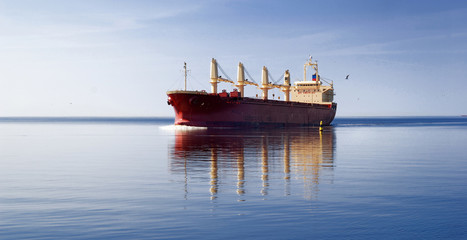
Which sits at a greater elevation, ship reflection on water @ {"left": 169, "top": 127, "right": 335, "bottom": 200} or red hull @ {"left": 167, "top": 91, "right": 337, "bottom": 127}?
red hull @ {"left": 167, "top": 91, "right": 337, "bottom": 127}

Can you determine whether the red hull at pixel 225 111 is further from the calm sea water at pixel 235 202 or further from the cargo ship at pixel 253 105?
the calm sea water at pixel 235 202

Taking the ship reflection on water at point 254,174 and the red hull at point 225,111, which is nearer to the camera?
the ship reflection on water at point 254,174

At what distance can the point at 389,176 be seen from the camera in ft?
61.3

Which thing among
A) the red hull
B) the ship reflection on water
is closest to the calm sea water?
the ship reflection on water

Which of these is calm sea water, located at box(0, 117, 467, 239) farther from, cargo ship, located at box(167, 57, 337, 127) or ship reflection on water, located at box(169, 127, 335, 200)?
cargo ship, located at box(167, 57, 337, 127)

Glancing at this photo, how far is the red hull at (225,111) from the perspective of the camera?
76.7 m

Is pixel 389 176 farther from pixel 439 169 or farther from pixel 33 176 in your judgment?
pixel 33 176

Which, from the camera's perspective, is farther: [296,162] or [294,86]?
[294,86]

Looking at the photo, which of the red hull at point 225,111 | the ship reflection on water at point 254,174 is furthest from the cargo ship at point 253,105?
the ship reflection on water at point 254,174

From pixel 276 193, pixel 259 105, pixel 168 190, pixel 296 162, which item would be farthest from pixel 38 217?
pixel 259 105

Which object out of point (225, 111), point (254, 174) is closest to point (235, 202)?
point (254, 174)

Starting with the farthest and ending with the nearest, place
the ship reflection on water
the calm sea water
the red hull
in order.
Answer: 1. the red hull
2. the ship reflection on water
3. the calm sea water

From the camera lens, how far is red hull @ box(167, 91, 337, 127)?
76.7 metres

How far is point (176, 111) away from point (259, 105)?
16.7 meters
